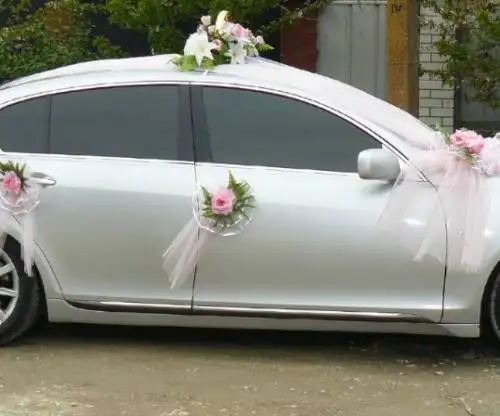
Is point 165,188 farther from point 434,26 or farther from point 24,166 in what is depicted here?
point 434,26

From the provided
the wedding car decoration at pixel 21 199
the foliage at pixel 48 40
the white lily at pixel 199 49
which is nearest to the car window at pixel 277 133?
the white lily at pixel 199 49

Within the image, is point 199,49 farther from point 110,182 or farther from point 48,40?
point 48,40

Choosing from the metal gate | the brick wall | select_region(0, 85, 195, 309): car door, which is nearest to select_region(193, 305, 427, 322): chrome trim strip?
select_region(0, 85, 195, 309): car door

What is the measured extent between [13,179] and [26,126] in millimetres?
362

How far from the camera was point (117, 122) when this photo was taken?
5578 mm

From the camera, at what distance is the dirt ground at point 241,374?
4.84 meters

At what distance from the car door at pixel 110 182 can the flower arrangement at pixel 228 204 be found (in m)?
0.12

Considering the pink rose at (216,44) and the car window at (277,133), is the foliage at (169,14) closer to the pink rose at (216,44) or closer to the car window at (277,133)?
the pink rose at (216,44)

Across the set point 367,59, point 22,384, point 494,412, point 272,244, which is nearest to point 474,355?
point 494,412

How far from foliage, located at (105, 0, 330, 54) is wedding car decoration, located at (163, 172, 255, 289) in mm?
3466

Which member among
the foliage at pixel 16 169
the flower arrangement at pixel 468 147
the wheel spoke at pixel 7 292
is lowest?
the wheel spoke at pixel 7 292

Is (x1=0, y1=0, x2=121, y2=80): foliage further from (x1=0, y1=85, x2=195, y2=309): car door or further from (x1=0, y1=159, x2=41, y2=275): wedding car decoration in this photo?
(x1=0, y1=159, x2=41, y2=275): wedding car decoration

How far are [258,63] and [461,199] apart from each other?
4.80ft

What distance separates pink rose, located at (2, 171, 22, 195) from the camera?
17.7 ft
